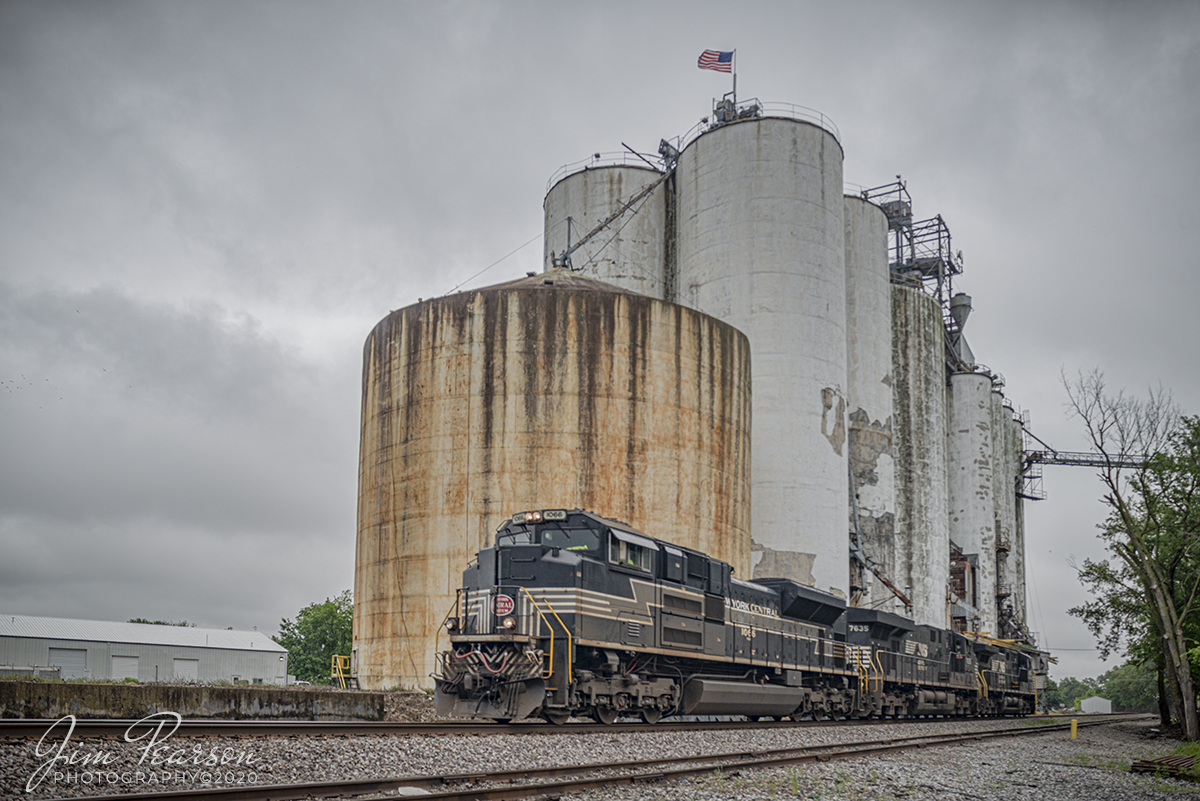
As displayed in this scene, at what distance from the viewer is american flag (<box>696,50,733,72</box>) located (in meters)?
44.8

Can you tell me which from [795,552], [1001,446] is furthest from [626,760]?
[1001,446]

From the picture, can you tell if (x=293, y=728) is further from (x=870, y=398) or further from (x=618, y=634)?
(x=870, y=398)

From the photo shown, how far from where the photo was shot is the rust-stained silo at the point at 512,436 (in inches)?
1076

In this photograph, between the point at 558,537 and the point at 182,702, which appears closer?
the point at 182,702

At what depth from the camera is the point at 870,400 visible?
150 ft

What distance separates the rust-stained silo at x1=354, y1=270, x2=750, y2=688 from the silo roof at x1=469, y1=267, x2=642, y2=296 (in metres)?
0.34

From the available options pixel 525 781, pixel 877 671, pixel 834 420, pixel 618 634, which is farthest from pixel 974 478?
pixel 525 781

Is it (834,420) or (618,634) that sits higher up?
(834,420)

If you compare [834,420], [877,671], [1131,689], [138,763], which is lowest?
[1131,689]

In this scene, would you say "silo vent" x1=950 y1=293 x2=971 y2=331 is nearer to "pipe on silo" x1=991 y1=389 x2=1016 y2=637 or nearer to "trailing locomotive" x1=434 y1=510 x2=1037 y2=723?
"pipe on silo" x1=991 y1=389 x2=1016 y2=637

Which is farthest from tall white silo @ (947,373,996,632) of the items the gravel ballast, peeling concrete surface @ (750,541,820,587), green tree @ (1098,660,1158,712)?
the gravel ballast

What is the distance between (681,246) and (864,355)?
10.4 metres

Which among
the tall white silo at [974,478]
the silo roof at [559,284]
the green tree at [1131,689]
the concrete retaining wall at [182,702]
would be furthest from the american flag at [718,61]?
the green tree at [1131,689]

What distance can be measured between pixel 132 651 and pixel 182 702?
4804 centimetres
